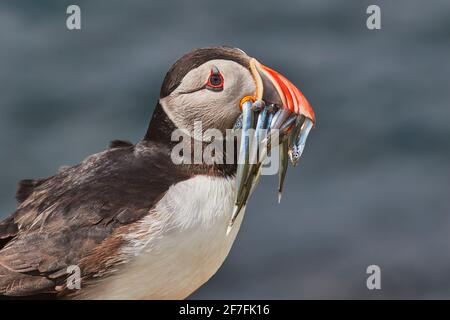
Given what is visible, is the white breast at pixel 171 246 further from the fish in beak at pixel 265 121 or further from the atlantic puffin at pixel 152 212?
the fish in beak at pixel 265 121

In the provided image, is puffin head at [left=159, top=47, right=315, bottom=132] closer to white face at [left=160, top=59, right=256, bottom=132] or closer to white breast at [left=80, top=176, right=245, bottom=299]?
white face at [left=160, top=59, right=256, bottom=132]

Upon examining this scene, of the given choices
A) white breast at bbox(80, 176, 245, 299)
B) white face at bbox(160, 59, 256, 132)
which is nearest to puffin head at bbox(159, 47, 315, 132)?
white face at bbox(160, 59, 256, 132)

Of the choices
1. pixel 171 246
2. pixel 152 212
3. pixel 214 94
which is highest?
pixel 214 94

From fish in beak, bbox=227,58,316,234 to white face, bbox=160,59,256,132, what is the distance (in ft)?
0.17

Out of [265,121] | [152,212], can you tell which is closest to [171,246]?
[152,212]

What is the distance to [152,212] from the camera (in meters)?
5.75

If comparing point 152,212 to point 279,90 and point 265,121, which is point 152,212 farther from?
point 279,90

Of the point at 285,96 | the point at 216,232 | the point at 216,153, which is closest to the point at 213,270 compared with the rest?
the point at 216,232

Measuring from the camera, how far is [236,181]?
594cm

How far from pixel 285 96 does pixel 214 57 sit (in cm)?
49

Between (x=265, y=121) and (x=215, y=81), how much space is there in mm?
386
